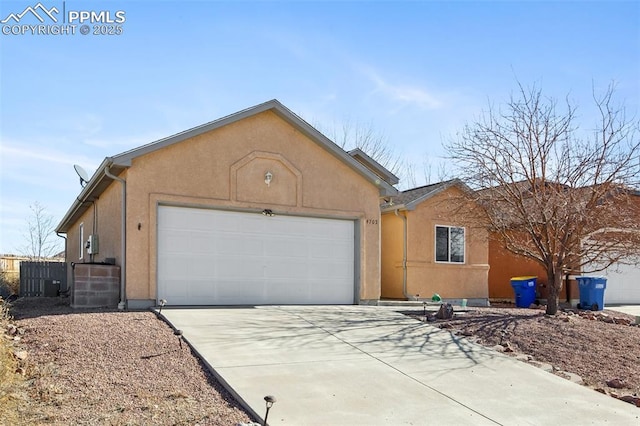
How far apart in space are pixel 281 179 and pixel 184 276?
3.42m

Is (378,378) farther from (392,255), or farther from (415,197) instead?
(415,197)

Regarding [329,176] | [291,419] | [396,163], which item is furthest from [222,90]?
[396,163]

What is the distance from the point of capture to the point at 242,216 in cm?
1376

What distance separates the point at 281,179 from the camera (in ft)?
46.9

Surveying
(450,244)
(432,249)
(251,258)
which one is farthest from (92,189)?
(450,244)

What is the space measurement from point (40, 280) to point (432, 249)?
13489 mm

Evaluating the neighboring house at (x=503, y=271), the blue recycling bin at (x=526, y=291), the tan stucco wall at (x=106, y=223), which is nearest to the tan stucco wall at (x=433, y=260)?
the blue recycling bin at (x=526, y=291)

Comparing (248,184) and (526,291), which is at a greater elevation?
Answer: (248,184)

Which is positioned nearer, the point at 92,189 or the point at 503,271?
the point at 92,189

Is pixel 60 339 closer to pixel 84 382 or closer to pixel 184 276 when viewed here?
pixel 84 382

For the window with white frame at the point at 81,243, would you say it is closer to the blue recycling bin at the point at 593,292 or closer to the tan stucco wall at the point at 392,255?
the tan stucco wall at the point at 392,255

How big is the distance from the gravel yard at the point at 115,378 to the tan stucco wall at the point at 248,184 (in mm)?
2920

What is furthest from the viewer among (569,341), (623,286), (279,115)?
(623,286)

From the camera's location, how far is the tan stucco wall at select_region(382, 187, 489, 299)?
1770 cm
